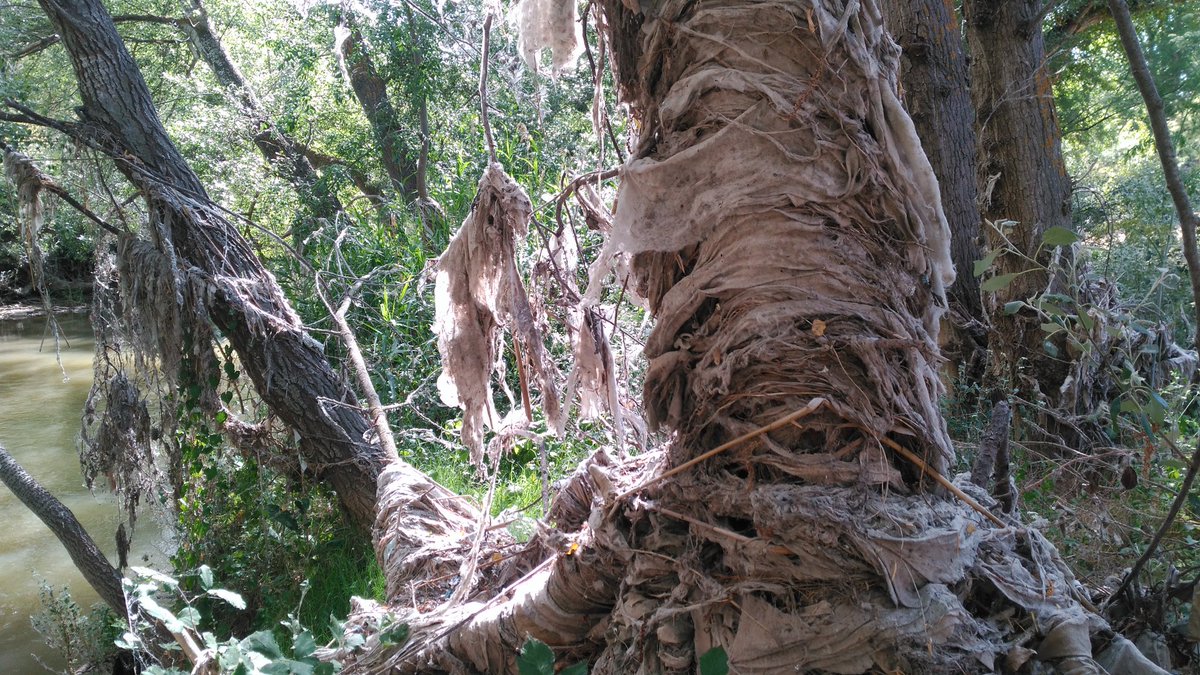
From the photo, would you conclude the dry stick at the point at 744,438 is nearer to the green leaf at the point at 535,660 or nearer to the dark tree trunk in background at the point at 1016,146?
the green leaf at the point at 535,660

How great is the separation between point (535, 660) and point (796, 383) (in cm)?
61

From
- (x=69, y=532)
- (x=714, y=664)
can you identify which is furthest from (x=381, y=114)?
(x=714, y=664)

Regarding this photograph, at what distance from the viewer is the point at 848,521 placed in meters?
1.25

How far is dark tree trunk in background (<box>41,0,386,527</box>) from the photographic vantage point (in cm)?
397

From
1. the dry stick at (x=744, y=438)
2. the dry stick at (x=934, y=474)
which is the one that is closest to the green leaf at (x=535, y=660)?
the dry stick at (x=744, y=438)

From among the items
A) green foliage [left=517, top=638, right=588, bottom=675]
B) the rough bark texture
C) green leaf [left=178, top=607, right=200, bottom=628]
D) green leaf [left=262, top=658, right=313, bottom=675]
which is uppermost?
green foliage [left=517, top=638, right=588, bottom=675]

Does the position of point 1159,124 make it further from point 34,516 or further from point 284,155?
point 284,155

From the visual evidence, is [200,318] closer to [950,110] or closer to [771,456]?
[771,456]

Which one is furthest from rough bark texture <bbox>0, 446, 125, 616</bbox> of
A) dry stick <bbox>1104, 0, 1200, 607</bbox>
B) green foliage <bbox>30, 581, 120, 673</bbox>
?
dry stick <bbox>1104, 0, 1200, 607</bbox>

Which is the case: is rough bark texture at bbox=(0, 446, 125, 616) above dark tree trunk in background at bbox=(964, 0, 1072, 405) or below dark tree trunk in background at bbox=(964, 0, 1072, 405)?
below

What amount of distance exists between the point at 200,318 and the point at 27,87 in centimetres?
1077

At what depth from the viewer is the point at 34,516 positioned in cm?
789

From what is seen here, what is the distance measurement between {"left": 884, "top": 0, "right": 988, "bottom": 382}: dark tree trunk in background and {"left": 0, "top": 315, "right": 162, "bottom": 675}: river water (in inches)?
225

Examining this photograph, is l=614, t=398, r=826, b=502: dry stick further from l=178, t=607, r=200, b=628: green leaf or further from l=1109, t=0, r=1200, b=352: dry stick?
l=178, t=607, r=200, b=628: green leaf
